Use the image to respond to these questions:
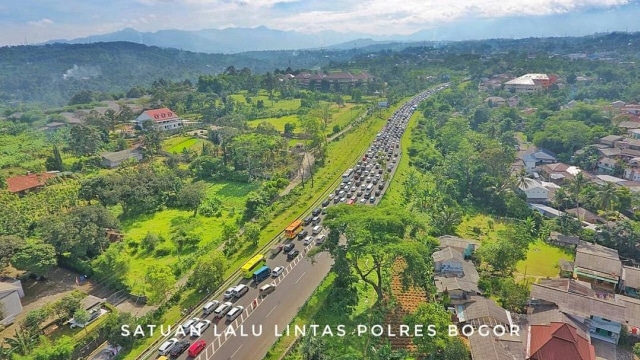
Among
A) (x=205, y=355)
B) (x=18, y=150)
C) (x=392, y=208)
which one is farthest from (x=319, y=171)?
(x=18, y=150)

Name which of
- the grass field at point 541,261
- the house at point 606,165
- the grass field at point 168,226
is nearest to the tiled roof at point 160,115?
the grass field at point 168,226

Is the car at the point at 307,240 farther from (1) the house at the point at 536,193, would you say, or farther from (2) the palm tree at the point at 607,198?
(2) the palm tree at the point at 607,198

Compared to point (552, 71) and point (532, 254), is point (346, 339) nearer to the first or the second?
point (532, 254)

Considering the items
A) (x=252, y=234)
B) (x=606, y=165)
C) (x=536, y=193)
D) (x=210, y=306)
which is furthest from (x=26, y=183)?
(x=606, y=165)

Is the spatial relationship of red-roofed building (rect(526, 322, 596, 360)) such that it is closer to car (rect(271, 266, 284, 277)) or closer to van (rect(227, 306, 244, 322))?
car (rect(271, 266, 284, 277))

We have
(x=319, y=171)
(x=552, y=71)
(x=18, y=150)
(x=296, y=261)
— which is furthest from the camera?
(x=552, y=71)

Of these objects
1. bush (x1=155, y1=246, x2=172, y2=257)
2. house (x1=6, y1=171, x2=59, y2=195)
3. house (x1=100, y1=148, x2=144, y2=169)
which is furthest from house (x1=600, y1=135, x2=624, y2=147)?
house (x1=6, y1=171, x2=59, y2=195)
